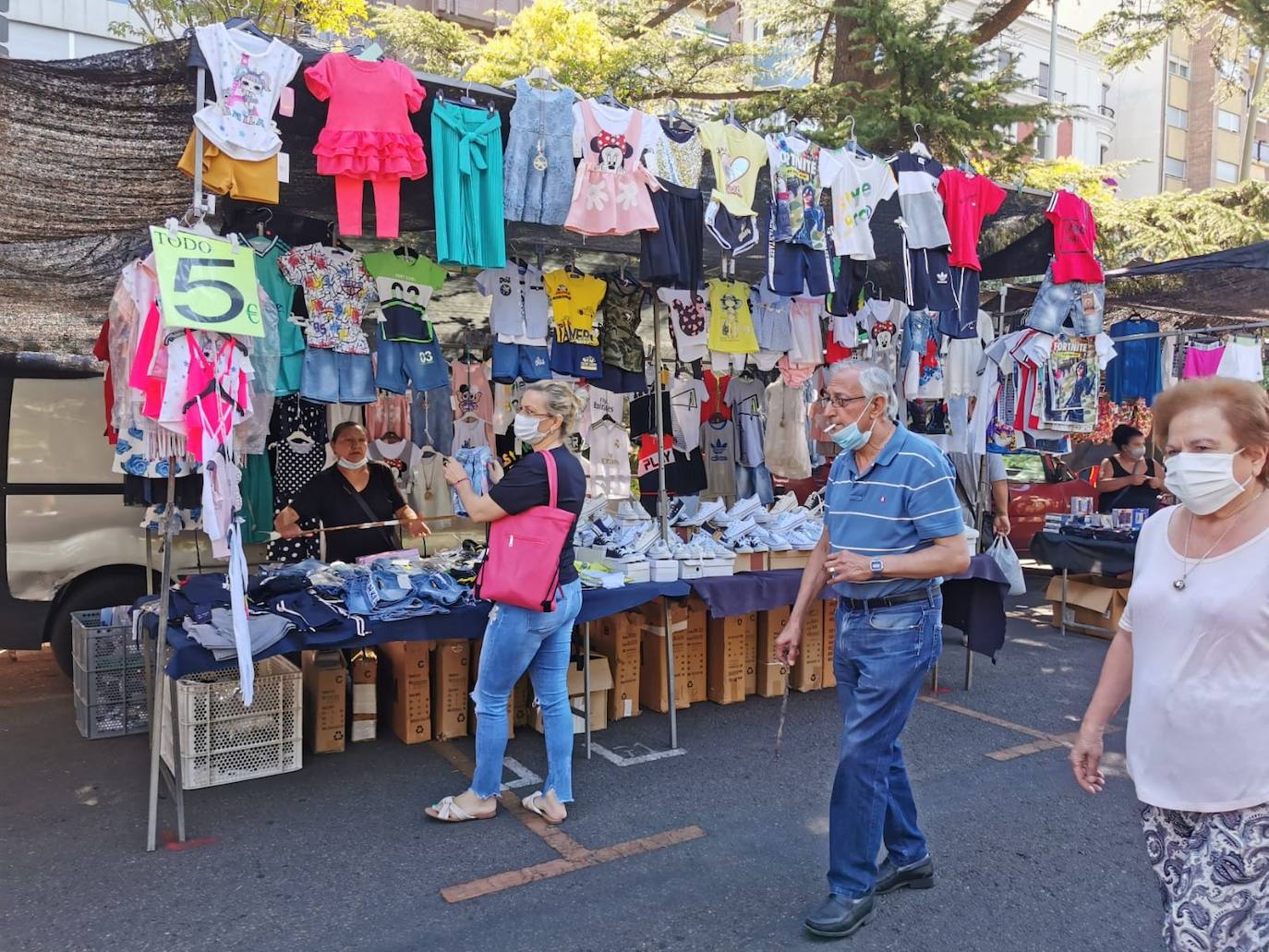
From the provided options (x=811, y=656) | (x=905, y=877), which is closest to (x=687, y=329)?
(x=811, y=656)

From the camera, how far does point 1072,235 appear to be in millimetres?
6617

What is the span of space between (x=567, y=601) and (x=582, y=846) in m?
1.02

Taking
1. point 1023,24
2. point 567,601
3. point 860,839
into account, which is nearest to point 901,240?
point 567,601

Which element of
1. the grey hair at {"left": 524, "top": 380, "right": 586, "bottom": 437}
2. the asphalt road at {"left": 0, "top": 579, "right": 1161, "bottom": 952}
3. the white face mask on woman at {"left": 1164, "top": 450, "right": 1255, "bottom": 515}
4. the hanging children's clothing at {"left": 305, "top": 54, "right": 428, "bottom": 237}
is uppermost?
the hanging children's clothing at {"left": 305, "top": 54, "right": 428, "bottom": 237}

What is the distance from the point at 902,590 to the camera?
120 inches

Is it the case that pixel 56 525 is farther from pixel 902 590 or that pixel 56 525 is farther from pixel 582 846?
pixel 902 590

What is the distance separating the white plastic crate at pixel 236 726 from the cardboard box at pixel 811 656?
10.2 ft

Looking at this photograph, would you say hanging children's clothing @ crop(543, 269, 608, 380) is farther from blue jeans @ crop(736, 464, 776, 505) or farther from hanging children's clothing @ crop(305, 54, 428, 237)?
blue jeans @ crop(736, 464, 776, 505)

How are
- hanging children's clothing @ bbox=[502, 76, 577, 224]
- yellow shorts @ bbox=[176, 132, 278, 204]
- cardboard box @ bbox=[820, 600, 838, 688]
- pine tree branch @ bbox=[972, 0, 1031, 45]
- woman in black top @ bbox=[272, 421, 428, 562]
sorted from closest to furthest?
yellow shorts @ bbox=[176, 132, 278, 204] → hanging children's clothing @ bbox=[502, 76, 577, 224] → woman in black top @ bbox=[272, 421, 428, 562] → cardboard box @ bbox=[820, 600, 838, 688] → pine tree branch @ bbox=[972, 0, 1031, 45]

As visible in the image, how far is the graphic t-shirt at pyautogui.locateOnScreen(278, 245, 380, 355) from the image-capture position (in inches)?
197

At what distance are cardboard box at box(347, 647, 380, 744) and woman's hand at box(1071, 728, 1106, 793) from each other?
3795mm

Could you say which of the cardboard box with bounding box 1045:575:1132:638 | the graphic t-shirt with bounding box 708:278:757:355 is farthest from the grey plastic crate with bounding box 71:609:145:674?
the cardboard box with bounding box 1045:575:1132:638

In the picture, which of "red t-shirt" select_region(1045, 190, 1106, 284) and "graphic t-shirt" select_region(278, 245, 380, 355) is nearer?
"graphic t-shirt" select_region(278, 245, 380, 355)

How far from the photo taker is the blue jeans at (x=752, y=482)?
7824 millimetres
